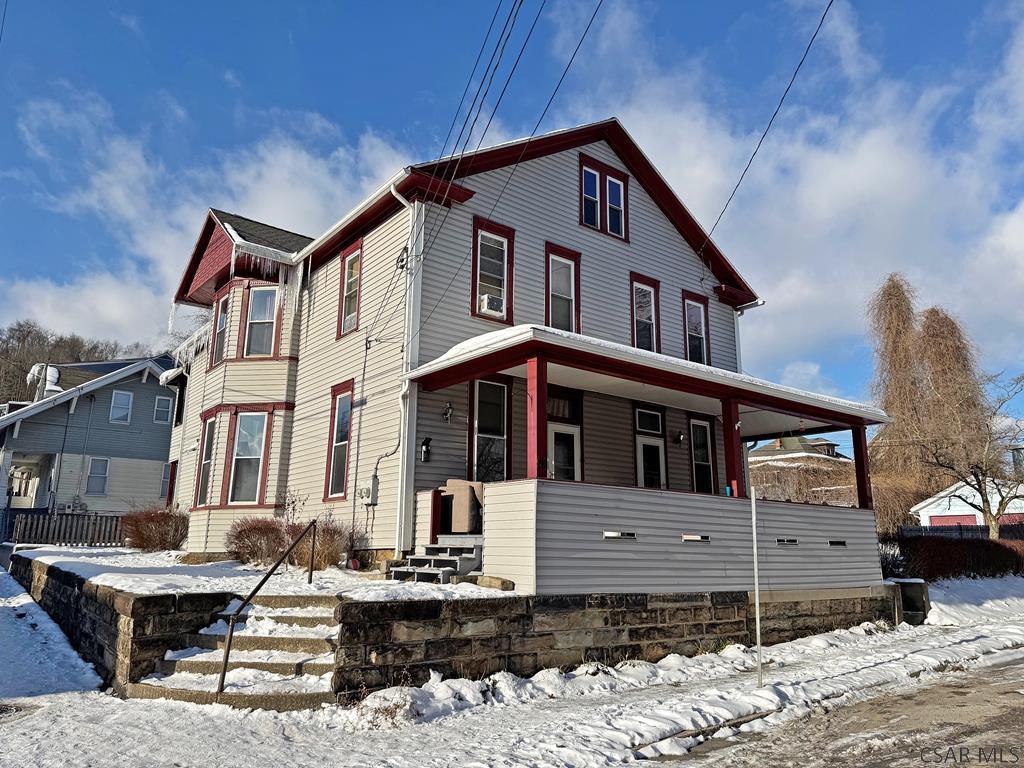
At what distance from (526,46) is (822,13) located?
10.1ft

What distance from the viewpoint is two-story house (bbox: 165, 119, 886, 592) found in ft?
30.6

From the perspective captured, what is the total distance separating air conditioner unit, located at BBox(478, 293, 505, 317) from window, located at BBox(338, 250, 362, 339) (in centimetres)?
224

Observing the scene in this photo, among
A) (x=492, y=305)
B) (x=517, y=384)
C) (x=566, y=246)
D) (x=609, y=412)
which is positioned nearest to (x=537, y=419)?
(x=517, y=384)

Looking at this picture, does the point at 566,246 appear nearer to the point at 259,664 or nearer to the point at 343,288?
the point at 343,288

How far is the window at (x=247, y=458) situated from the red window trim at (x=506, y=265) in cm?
505

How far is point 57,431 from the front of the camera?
25.7 m

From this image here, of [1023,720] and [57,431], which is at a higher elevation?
[57,431]

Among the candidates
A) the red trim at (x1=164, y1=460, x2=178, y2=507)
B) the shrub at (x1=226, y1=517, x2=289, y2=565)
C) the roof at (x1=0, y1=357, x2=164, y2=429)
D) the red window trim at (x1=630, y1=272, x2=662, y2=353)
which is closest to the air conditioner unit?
the red window trim at (x1=630, y1=272, x2=662, y2=353)

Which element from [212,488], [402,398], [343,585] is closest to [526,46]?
[402,398]

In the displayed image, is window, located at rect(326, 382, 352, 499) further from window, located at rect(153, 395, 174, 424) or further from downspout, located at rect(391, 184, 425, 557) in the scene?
window, located at rect(153, 395, 174, 424)

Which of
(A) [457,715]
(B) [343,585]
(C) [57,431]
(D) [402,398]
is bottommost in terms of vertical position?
(A) [457,715]

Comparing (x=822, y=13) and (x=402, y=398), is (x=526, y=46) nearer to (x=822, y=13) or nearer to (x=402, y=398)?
(x=822, y=13)

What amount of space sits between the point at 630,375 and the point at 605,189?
6.09 m

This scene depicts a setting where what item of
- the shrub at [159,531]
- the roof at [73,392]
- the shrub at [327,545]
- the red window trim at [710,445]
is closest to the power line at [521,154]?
the shrub at [327,545]
